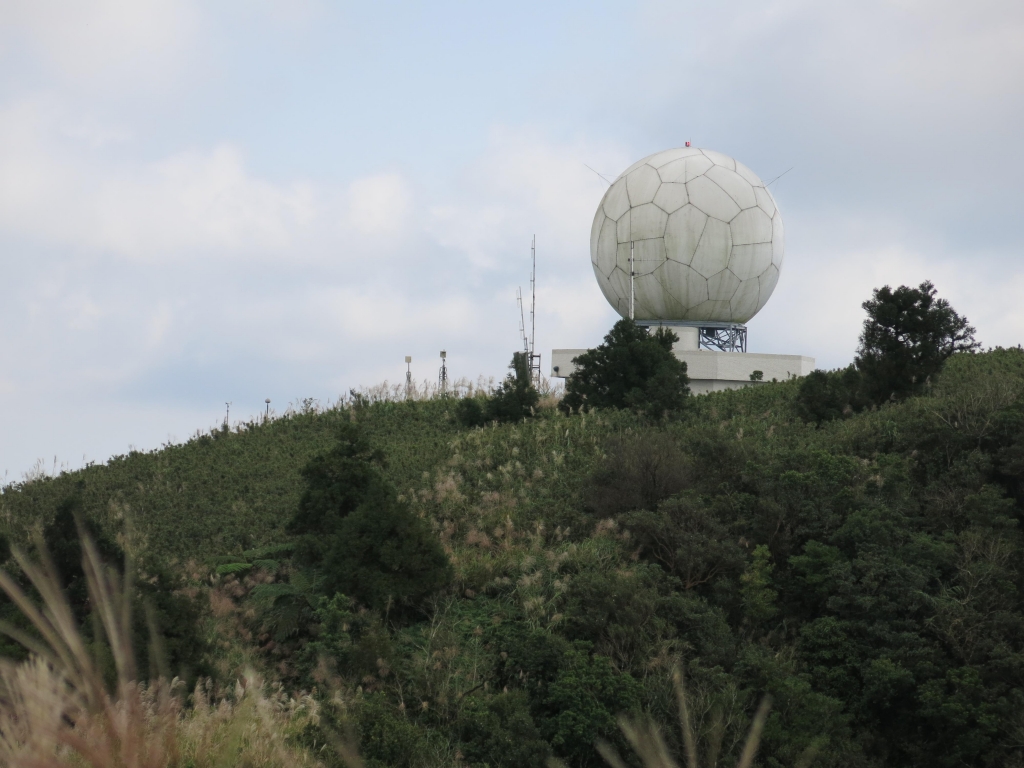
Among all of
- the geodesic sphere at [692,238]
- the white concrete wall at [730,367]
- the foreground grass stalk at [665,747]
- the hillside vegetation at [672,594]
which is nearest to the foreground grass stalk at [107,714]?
A: the hillside vegetation at [672,594]

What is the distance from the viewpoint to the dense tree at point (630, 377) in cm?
Answer: 2019

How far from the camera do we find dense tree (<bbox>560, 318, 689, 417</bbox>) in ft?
66.2

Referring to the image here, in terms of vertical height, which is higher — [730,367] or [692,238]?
[692,238]

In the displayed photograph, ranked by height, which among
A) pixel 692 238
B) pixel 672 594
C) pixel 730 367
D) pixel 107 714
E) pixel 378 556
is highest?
pixel 692 238

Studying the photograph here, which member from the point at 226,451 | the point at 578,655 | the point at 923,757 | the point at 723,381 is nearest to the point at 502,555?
the point at 578,655

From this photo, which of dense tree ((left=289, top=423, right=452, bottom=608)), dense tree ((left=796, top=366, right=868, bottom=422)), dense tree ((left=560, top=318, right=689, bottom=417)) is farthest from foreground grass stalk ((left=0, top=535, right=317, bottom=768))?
dense tree ((left=796, top=366, right=868, bottom=422))

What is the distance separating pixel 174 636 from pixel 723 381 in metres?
21.4

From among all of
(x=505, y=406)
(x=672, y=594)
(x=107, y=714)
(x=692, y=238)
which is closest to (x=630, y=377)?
(x=505, y=406)

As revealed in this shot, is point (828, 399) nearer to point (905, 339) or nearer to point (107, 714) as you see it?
point (905, 339)

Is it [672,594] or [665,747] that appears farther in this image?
[672,594]

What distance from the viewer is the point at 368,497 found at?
41.7ft

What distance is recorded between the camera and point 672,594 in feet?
40.0

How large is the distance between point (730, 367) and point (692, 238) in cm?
401

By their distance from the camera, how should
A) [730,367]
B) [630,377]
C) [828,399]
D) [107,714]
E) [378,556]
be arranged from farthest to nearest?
[730,367] → [630,377] → [828,399] → [378,556] → [107,714]
